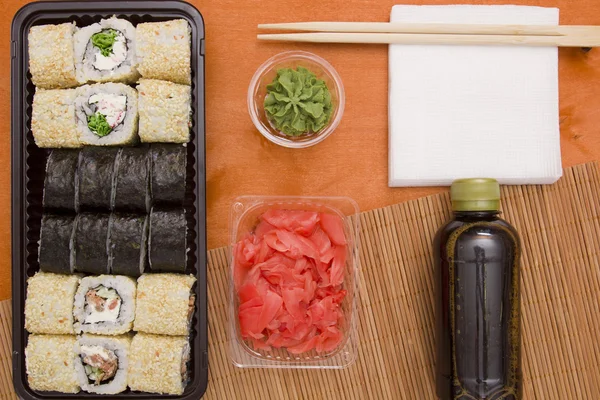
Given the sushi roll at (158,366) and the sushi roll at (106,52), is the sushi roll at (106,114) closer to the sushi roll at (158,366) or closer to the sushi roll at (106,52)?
the sushi roll at (106,52)

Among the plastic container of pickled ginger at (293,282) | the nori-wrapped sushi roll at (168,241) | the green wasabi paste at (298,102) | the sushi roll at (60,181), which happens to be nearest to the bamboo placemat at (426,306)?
the plastic container of pickled ginger at (293,282)

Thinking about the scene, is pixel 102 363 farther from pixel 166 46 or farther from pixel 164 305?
pixel 166 46

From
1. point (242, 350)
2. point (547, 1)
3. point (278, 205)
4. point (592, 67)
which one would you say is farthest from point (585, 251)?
point (242, 350)

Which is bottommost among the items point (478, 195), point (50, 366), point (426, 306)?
point (50, 366)

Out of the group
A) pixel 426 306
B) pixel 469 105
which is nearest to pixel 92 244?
pixel 426 306

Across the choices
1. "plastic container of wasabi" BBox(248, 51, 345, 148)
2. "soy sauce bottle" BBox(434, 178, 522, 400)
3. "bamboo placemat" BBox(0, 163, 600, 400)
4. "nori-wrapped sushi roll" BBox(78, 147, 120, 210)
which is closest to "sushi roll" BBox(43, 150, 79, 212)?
"nori-wrapped sushi roll" BBox(78, 147, 120, 210)

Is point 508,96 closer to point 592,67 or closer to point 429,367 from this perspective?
point 592,67
